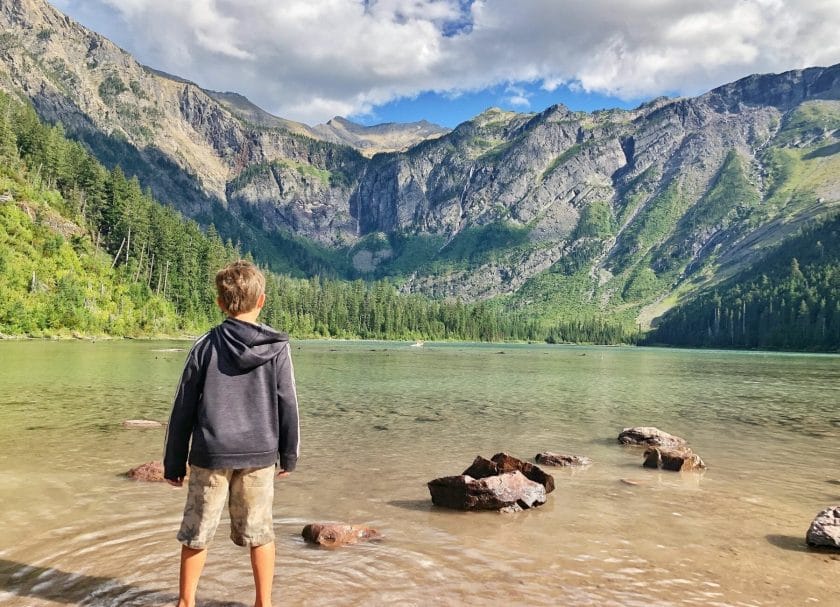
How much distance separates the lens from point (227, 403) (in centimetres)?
689

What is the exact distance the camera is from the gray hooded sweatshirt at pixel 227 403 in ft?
22.3

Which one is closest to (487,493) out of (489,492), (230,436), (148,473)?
(489,492)

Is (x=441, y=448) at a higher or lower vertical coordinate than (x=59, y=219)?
lower

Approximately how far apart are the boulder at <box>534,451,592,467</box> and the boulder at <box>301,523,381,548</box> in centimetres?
891

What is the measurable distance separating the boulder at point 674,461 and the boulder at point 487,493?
672cm

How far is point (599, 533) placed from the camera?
11.0 metres

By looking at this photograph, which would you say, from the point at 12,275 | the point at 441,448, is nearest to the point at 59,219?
the point at 12,275

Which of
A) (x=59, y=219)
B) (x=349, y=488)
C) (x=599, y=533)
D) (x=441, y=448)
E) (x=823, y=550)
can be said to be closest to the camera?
(x=823, y=550)

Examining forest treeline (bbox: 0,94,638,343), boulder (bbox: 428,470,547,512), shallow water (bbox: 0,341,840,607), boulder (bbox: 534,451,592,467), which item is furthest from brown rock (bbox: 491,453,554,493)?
forest treeline (bbox: 0,94,638,343)

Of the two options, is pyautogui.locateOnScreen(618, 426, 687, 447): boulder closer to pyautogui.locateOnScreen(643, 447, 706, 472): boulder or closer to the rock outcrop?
pyautogui.locateOnScreen(643, 447, 706, 472): boulder

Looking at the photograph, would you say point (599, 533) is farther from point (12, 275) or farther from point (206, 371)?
point (12, 275)

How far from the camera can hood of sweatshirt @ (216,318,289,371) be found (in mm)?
6855

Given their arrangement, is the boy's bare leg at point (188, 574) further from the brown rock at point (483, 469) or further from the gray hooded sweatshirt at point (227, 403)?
the brown rock at point (483, 469)

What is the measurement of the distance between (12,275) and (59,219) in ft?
92.5
